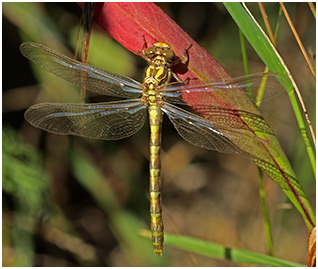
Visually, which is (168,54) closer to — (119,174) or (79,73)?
(79,73)

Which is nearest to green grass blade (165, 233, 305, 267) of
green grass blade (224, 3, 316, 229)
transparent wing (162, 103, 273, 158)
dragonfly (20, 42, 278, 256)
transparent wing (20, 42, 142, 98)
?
dragonfly (20, 42, 278, 256)

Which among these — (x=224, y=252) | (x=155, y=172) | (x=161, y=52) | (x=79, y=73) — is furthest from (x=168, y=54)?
(x=224, y=252)

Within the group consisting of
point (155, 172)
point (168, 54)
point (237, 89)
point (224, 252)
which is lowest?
point (224, 252)

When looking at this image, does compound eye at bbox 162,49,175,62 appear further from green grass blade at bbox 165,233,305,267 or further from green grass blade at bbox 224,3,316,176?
green grass blade at bbox 165,233,305,267

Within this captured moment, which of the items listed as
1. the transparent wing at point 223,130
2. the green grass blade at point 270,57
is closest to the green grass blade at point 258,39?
the green grass blade at point 270,57

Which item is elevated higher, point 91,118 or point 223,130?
point 91,118

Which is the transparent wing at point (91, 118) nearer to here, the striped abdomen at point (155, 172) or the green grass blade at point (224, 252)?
the striped abdomen at point (155, 172)
